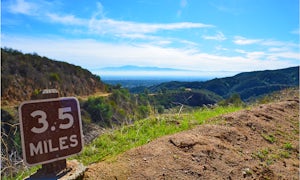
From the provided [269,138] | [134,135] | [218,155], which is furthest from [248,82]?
[218,155]

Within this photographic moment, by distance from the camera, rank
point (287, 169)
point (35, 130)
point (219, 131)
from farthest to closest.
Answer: point (219, 131) < point (287, 169) < point (35, 130)

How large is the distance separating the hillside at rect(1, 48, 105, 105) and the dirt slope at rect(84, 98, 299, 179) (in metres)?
24.8

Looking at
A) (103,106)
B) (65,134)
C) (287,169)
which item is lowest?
(103,106)

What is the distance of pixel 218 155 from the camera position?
161 inches

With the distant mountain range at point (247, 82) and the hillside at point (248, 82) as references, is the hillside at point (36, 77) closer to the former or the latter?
the distant mountain range at point (247, 82)

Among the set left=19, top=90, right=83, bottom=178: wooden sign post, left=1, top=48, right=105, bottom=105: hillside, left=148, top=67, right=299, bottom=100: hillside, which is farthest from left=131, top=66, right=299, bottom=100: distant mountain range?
left=19, top=90, right=83, bottom=178: wooden sign post

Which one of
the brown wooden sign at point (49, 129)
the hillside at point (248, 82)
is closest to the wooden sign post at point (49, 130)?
the brown wooden sign at point (49, 129)

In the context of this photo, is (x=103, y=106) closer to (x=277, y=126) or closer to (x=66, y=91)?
(x=66, y=91)

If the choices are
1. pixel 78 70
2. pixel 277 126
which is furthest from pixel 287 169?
pixel 78 70

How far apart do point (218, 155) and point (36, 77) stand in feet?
120

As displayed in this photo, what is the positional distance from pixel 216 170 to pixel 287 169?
4.38 ft

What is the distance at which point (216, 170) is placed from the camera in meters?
3.75

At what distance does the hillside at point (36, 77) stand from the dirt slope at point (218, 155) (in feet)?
81.5

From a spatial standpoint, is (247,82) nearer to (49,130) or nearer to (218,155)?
(218,155)
